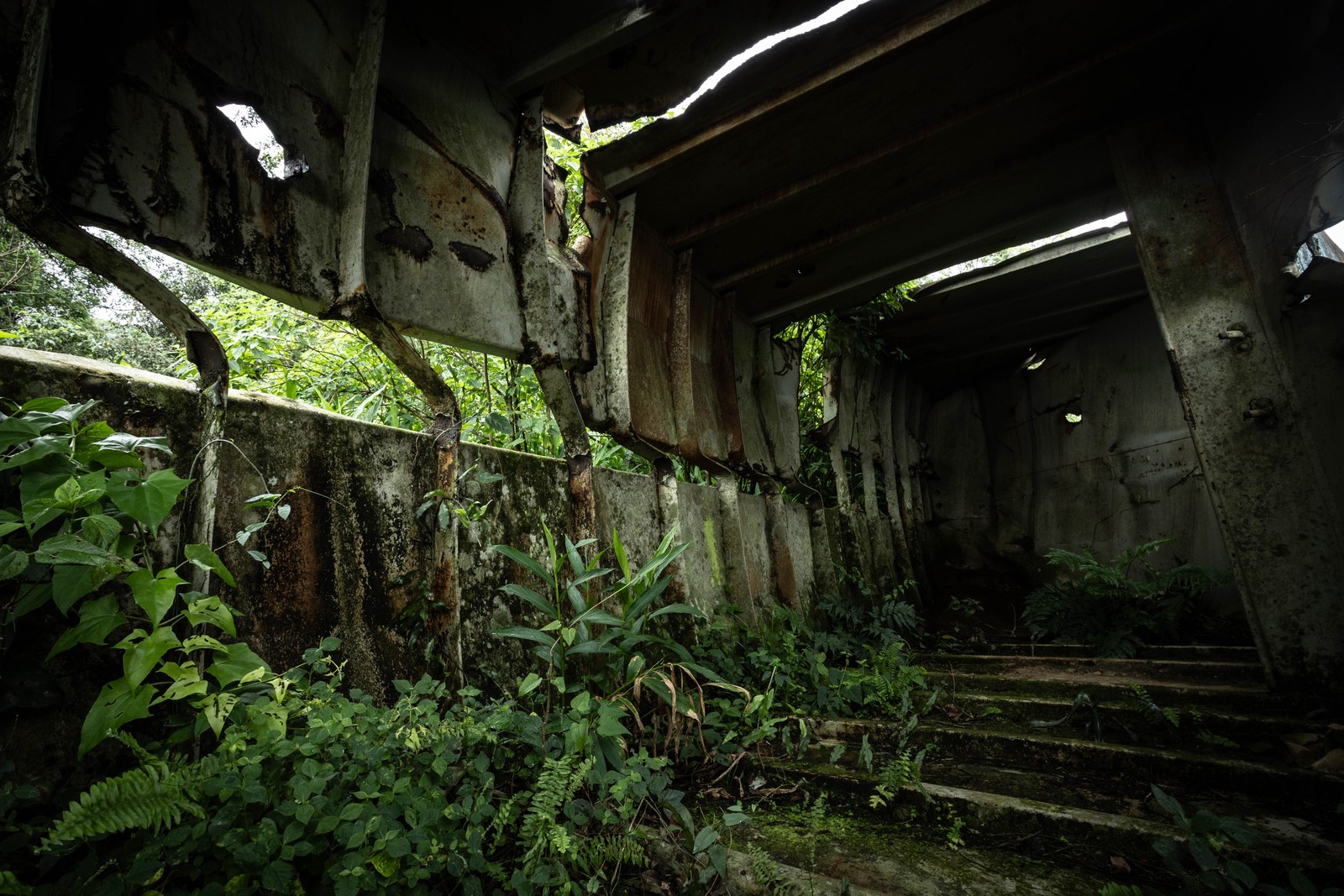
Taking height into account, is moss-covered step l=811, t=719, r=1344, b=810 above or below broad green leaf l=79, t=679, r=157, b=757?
below

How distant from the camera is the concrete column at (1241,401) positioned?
A: 2650mm

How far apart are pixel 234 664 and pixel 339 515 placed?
61 centimetres

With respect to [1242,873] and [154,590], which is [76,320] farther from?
[1242,873]

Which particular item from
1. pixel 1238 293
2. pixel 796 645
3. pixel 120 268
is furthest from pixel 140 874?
pixel 1238 293

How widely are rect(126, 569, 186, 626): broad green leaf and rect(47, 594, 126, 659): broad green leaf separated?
1.6 inches

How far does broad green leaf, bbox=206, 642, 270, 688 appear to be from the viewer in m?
1.29

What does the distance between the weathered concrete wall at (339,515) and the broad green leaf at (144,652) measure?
1.13 feet

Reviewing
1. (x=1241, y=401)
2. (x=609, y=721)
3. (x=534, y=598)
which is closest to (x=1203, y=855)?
(x=609, y=721)

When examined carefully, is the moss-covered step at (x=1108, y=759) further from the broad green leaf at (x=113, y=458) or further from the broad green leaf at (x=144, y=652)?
the broad green leaf at (x=113, y=458)

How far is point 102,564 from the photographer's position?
1156mm

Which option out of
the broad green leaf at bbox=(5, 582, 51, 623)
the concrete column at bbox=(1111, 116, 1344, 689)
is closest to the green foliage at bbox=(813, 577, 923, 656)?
the concrete column at bbox=(1111, 116, 1344, 689)

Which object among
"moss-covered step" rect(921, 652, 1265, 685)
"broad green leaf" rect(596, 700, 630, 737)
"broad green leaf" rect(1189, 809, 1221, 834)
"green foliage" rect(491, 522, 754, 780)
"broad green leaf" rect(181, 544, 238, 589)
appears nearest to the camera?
"broad green leaf" rect(181, 544, 238, 589)

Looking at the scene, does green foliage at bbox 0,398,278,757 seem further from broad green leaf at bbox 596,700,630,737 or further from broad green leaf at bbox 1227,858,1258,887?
broad green leaf at bbox 1227,858,1258,887

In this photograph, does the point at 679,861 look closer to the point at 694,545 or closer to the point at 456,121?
the point at 694,545
